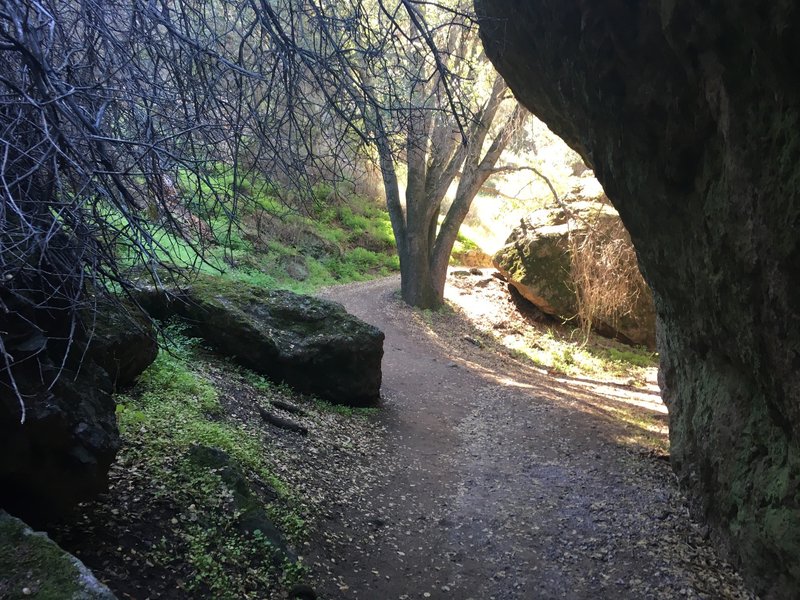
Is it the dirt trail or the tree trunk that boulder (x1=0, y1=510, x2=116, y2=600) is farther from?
the tree trunk

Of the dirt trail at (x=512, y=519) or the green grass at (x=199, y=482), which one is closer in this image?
the green grass at (x=199, y=482)

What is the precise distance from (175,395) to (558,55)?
4.78 metres

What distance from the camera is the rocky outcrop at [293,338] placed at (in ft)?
25.8

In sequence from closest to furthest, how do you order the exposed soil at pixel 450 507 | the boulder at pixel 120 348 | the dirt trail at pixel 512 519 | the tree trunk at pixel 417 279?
the exposed soil at pixel 450 507, the dirt trail at pixel 512 519, the boulder at pixel 120 348, the tree trunk at pixel 417 279

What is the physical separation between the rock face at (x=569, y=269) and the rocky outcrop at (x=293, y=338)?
8.72 m

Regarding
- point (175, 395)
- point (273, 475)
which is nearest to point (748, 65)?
point (273, 475)

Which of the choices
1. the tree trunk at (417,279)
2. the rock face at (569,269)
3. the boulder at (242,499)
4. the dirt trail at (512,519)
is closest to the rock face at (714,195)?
the dirt trail at (512,519)

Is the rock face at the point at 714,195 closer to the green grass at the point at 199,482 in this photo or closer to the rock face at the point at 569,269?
the green grass at the point at 199,482

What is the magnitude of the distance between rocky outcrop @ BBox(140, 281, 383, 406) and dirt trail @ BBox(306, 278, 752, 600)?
34.5 inches

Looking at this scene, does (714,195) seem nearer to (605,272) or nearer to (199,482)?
(199,482)

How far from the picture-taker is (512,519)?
19.4 feet

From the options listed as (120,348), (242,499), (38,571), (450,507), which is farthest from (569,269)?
(38,571)

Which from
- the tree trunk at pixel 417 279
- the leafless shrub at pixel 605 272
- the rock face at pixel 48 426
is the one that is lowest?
the rock face at pixel 48 426

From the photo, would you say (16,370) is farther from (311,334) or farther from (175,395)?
(311,334)
